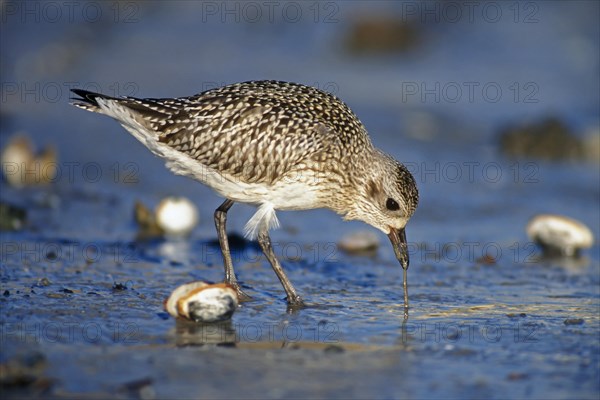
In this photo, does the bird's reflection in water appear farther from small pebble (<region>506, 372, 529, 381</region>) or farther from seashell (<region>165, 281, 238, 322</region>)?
small pebble (<region>506, 372, 529, 381</region>)

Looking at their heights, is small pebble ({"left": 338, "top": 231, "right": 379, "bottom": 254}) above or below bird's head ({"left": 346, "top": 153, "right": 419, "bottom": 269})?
below

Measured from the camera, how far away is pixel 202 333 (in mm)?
6590

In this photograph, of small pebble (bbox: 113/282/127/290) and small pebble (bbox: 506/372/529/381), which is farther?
small pebble (bbox: 113/282/127/290)

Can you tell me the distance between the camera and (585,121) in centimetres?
1532

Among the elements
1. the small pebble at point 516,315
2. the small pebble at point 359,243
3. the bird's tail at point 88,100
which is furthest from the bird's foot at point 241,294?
the small pebble at point 516,315

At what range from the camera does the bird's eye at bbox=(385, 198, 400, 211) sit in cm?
796

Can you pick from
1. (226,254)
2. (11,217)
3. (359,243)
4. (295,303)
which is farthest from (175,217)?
(295,303)

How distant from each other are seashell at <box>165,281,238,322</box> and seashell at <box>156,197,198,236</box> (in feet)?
9.93

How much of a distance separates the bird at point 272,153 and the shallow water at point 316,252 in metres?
0.71

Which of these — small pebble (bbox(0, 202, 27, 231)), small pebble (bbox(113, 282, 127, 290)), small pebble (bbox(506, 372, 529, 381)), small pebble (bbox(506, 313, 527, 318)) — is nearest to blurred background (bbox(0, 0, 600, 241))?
small pebble (bbox(0, 202, 27, 231))

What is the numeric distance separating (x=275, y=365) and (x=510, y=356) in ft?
5.09

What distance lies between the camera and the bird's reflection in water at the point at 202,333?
6.39 metres

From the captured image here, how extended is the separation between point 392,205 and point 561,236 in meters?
2.44

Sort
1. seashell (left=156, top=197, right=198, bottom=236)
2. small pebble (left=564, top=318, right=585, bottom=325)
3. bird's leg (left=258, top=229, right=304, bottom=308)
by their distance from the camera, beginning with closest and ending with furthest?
small pebble (left=564, top=318, right=585, bottom=325) < bird's leg (left=258, top=229, right=304, bottom=308) < seashell (left=156, top=197, right=198, bottom=236)
